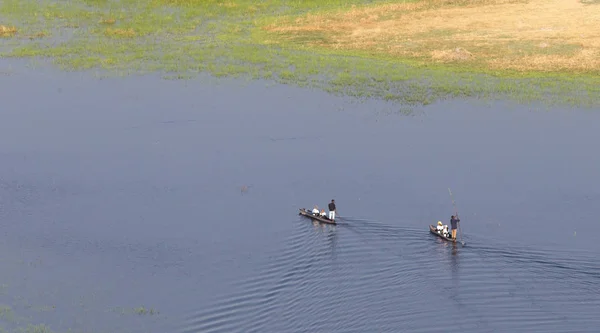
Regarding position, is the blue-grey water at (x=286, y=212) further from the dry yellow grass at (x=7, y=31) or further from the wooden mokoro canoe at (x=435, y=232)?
the dry yellow grass at (x=7, y=31)

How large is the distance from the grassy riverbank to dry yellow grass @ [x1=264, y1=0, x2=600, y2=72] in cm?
10

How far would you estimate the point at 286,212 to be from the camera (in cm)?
4541

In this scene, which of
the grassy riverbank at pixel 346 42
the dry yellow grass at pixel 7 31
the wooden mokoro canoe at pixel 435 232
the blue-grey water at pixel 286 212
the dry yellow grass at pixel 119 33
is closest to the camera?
the blue-grey water at pixel 286 212

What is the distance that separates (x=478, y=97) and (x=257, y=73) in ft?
59.5

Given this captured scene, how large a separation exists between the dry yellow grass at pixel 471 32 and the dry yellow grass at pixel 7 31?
24479 millimetres

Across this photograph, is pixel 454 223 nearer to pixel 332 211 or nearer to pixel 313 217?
pixel 332 211

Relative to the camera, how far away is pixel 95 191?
160 ft

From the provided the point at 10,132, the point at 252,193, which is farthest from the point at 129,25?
the point at 252,193

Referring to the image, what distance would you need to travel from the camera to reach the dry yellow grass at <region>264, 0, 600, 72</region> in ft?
230

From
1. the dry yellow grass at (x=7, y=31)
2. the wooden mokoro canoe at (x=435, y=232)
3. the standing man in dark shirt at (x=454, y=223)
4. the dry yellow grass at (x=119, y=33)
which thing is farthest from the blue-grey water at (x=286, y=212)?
the dry yellow grass at (x=7, y=31)

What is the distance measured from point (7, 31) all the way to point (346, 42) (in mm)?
32582

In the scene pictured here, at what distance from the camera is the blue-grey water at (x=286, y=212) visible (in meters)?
36.6

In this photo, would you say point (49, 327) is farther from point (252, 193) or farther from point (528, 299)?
point (528, 299)

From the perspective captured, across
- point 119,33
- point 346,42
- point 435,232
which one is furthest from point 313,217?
point 119,33
